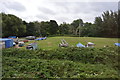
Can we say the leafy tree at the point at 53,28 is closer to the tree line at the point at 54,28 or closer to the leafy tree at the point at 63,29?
the tree line at the point at 54,28

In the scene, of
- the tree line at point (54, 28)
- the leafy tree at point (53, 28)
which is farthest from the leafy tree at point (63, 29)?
the leafy tree at point (53, 28)

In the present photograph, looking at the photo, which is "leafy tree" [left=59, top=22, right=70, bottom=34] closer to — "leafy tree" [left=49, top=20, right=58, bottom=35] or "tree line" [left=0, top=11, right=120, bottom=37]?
"tree line" [left=0, top=11, right=120, bottom=37]

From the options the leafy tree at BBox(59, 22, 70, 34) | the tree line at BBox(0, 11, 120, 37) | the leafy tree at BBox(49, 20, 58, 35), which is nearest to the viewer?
the tree line at BBox(0, 11, 120, 37)

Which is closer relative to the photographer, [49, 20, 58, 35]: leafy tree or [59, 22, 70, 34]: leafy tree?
[49, 20, 58, 35]: leafy tree

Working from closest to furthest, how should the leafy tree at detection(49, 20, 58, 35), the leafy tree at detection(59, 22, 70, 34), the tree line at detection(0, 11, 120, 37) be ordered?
the tree line at detection(0, 11, 120, 37) < the leafy tree at detection(49, 20, 58, 35) < the leafy tree at detection(59, 22, 70, 34)

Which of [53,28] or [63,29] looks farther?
[63,29]

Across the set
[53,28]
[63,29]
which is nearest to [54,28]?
[53,28]

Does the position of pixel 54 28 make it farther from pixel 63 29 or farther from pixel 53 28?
pixel 63 29

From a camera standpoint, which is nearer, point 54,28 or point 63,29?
point 54,28

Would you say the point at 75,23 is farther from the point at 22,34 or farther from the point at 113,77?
the point at 113,77

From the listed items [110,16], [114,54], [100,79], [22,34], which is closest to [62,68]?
[100,79]

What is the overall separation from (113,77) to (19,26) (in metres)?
9.44

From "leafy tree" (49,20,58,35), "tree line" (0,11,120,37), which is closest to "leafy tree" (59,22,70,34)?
"tree line" (0,11,120,37)

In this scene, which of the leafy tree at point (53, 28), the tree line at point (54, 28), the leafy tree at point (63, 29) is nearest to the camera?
the tree line at point (54, 28)
